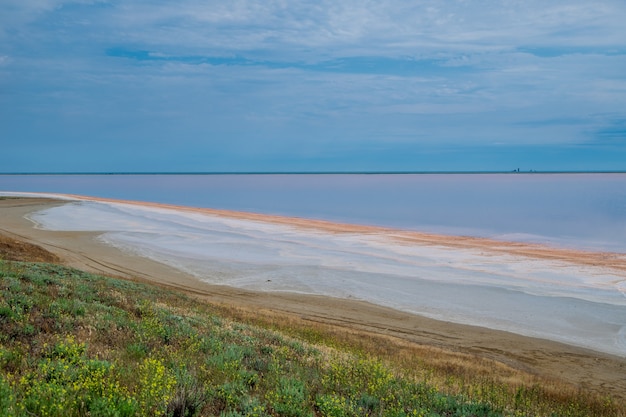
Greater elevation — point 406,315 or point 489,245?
point 489,245

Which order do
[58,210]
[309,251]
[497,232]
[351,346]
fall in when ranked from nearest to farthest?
[351,346]
[309,251]
[497,232]
[58,210]

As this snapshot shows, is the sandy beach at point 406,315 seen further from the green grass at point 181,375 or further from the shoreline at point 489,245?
the green grass at point 181,375

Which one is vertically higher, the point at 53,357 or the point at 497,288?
the point at 53,357

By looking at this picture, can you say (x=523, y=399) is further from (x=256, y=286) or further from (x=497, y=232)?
(x=497, y=232)

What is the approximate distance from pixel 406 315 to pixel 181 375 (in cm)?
1551

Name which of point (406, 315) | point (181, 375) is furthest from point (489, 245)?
point (181, 375)

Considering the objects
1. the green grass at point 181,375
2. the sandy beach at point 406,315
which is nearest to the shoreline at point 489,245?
the sandy beach at point 406,315

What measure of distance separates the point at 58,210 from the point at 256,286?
1891 inches

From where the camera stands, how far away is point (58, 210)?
64188 millimetres

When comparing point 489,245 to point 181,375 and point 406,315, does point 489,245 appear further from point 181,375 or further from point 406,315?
point 181,375

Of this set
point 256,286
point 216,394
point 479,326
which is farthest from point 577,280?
point 216,394

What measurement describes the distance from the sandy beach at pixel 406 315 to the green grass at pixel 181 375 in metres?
4.25

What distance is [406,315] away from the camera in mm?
21531

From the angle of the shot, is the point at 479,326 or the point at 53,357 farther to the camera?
the point at 479,326
